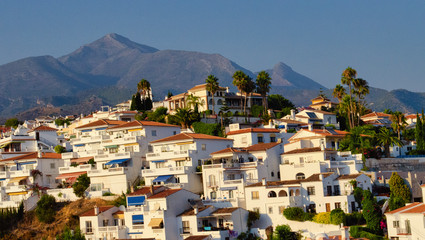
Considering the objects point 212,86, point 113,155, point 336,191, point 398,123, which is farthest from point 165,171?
point 398,123

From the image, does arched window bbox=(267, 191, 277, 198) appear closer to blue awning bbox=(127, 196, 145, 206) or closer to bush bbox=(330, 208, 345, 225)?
bush bbox=(330, 208, 345, 225)

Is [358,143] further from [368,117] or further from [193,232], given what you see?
[368,117]

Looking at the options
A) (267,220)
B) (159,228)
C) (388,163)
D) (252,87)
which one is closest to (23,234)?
(159,228)

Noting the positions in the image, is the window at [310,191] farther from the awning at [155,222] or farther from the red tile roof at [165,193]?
the awning at [155,222]

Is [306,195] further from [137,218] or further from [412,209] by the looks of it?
[137,218]

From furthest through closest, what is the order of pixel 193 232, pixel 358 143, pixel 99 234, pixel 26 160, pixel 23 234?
pixel 26 160, pixel 358 143, pixel 23 234, pixel 99 234, pixel 193 232

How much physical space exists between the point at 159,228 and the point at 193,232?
9.97 ft

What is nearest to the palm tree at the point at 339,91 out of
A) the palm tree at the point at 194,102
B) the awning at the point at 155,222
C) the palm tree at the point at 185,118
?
the palm tree at the point at 194,102

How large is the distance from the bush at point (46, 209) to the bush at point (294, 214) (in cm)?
2628

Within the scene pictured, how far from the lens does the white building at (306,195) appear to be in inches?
2174

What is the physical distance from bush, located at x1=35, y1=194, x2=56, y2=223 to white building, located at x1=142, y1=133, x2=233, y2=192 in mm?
10794

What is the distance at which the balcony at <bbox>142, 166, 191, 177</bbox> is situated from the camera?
6356cm

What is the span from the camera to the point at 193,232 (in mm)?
54812

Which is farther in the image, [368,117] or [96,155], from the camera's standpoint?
[368,117]
